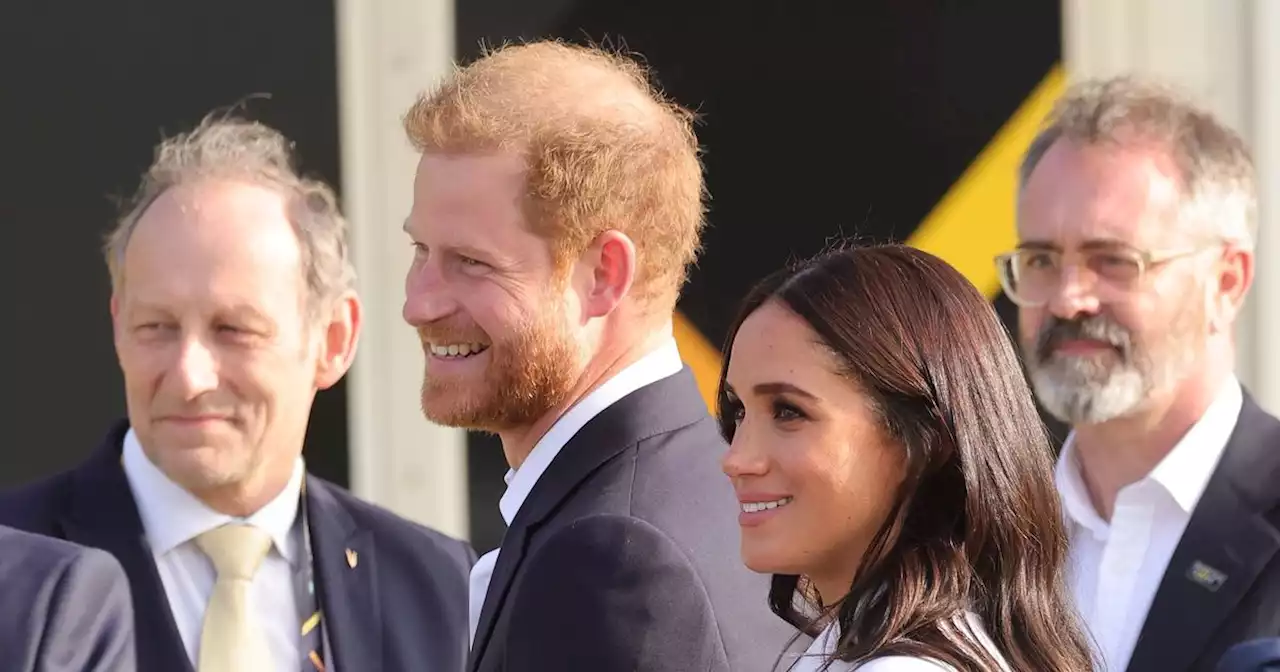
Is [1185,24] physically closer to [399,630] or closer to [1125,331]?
[1125,331]

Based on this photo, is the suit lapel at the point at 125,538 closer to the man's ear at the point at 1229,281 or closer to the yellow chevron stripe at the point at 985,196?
the yellow chevron stripe at the point at 985,196

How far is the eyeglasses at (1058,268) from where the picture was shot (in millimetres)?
2867

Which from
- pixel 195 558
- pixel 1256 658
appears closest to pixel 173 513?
pixel 195 558

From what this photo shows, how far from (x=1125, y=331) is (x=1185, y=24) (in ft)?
2.48

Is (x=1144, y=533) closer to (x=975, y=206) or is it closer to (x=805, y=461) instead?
(x=975, y=206)

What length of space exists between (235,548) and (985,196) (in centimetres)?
157

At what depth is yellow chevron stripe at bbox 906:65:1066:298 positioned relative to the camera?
10.9 feet

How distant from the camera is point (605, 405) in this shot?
205 cm

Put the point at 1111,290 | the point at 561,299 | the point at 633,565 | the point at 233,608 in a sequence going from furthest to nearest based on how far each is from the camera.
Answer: the point at 1111,290
the point at 233,608
the point at 561,299
the point at 633,565

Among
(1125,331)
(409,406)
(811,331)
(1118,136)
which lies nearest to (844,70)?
(1118,136)

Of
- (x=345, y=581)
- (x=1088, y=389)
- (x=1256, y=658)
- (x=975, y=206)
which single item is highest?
(x=975, y=206)

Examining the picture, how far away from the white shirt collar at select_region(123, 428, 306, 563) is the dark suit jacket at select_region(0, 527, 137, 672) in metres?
0.64

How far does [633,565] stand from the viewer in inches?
69.5

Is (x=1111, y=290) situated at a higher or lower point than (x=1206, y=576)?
higher
